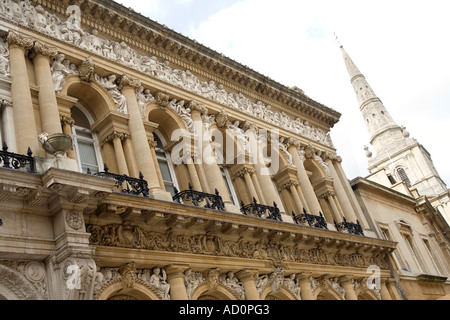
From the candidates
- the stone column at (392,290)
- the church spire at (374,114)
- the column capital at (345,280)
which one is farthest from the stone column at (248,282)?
the church spire at (374,114)

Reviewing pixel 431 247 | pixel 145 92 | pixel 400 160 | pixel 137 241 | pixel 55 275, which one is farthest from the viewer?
pixel 400 160

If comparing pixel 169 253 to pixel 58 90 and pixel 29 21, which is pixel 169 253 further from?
pixel 29 21

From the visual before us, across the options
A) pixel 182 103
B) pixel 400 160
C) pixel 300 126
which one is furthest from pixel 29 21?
pixel 400 160

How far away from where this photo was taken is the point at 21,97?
11.4 meters

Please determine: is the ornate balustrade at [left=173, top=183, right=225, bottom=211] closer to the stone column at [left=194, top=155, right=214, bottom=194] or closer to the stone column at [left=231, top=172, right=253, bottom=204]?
the stone column at [left=194, top=155, right=214, bottom=194]

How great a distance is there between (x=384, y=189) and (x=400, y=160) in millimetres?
43133

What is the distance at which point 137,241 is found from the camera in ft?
36.6

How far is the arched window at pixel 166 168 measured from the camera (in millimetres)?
15069

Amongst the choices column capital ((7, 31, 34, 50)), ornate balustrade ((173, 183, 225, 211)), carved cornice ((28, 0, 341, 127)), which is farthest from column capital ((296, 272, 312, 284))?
column capital ((7, 31, 34, 50))

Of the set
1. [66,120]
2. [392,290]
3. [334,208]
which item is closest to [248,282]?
[66,120]

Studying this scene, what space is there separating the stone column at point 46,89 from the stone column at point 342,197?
13.8 meters

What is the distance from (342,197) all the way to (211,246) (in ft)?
33.9

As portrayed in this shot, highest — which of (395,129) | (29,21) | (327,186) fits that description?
(395,129)

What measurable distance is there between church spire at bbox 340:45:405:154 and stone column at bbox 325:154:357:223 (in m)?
48.0
